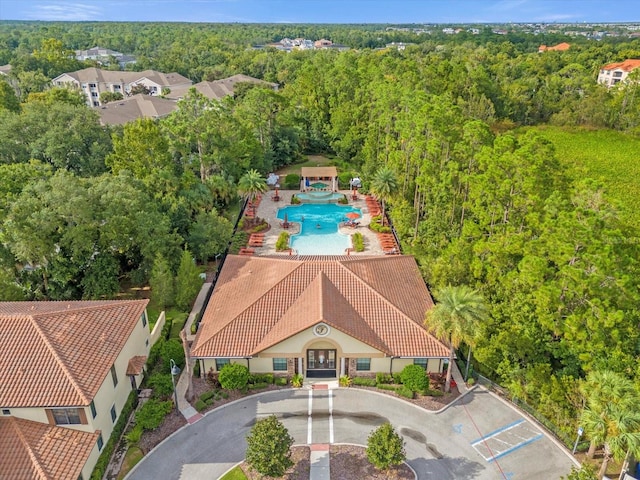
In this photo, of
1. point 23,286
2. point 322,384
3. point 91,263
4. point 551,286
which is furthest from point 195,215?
point 551,286

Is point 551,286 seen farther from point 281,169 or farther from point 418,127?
point 281,169

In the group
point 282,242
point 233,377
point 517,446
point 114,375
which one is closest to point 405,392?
point 517,446

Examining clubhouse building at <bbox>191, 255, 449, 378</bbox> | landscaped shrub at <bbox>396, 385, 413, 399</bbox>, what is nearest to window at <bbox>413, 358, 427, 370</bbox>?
clubhouse building at <bbox>191, 255, 449, 378</bbox>

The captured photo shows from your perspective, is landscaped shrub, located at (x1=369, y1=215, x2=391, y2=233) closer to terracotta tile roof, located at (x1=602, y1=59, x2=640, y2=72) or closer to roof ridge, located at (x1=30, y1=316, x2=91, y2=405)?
roof ridge, located at (x1=30, y1=316, x2=91, y2=405)

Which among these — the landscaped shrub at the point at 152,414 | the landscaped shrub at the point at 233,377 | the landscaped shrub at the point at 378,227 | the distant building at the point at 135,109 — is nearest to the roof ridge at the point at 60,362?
the landscaped shrub at the point at 152,414

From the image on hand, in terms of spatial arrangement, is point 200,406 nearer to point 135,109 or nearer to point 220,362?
point 220,362
